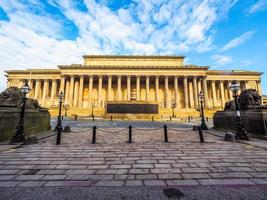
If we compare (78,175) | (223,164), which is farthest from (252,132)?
(78,175)

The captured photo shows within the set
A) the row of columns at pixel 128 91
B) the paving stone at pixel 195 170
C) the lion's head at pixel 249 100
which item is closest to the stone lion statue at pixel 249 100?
the lion's head at pixel 249 100

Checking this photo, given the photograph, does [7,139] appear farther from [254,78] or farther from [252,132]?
[254,78]

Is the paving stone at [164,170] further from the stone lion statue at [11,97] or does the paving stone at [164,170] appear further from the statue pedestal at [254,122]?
the stone lion statue at [11,97]

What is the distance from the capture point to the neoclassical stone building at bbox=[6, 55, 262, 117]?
5022cm

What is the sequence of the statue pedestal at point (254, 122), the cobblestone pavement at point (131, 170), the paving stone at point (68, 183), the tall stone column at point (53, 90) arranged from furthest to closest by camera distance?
the tall stone column at point (53, 90) → the statue pedestal at point (254, 122) → the cobblestone pavement at point (131, 170) → the paving stone at point (68, 183)

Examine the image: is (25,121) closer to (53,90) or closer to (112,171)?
(112,171)

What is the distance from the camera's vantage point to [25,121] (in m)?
10.2

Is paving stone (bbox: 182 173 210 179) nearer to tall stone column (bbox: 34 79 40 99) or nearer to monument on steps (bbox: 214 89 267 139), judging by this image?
monument on steps (bbox: 214 89 267 139)

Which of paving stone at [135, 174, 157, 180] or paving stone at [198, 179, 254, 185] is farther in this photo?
paving stone at [135, 174, 157, 180]

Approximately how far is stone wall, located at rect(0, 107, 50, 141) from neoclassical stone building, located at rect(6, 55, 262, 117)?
3522 cm

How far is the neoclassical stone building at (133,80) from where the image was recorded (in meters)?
50.2

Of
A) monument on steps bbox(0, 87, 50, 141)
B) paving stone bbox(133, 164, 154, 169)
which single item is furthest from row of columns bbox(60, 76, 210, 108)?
paving stone bbox(133, 164, 154, 169)

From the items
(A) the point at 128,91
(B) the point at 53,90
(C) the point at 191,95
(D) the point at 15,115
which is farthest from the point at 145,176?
(B) the point at 53,90

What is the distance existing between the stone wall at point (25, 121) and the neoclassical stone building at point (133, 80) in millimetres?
35215
